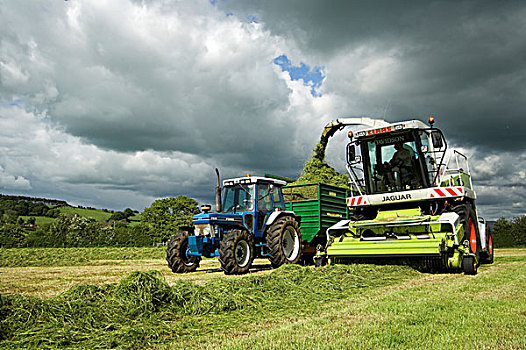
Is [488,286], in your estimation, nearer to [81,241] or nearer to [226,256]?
[226,256]

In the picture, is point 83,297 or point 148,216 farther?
point 148,216

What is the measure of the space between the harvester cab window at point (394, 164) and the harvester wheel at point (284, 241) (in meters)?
2.48

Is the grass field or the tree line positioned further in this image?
the tree line

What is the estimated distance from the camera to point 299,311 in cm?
496

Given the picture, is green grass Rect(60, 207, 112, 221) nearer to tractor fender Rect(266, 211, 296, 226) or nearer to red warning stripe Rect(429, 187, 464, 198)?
tractor fender Rect(266, 211, 296, 226)

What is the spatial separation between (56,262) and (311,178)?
1015 cm

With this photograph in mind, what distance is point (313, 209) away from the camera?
12.3 metres

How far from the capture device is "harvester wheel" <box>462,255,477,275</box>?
7875 mm

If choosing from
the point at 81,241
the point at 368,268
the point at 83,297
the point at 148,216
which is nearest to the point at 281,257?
the point at 368,268

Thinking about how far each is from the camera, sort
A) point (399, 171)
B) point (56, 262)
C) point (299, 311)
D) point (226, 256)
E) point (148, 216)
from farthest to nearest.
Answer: point (148, 216), point (56, 262), point (399, 171), point (226, 256), point (299, 311)

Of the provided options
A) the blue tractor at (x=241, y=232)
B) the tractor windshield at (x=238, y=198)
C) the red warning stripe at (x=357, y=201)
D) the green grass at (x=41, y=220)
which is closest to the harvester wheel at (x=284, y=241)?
the blue tractor at (x=241, y=232)

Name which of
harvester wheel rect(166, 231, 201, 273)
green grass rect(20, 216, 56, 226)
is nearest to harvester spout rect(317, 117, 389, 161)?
harvester wheel rect(166, 231, 201, 273)

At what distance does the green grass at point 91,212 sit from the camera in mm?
57228

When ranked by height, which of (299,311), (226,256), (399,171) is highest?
(399,171)
